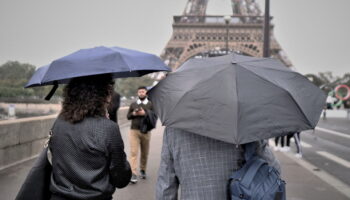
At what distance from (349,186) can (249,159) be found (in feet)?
17.3

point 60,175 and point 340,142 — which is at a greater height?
point 60,175

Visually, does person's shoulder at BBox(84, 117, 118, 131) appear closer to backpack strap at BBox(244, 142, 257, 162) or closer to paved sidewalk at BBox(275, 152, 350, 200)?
backpack strap at BBox(244, 142, 257, 162)

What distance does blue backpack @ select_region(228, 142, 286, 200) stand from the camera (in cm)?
210

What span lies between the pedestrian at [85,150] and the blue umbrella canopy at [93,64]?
0.14 meters

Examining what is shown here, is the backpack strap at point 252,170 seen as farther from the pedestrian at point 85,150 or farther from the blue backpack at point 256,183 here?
the pedestrian at point 85,150

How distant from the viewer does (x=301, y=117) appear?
2312 millimetres

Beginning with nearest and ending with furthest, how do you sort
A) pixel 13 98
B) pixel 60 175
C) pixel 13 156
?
pixel 60 175 → pixel 13 156 → pixel 13 98

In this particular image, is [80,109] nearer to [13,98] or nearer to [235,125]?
[235,125]

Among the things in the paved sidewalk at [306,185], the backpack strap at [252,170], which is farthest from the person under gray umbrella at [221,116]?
the paved sidewalk at [306,185]

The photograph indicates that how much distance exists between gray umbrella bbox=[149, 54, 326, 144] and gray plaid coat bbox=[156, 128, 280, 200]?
19 centimetres

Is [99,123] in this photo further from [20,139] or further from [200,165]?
[20,139]

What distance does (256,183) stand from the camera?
83.9 inches

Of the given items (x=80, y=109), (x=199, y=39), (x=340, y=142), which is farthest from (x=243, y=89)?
(x=199, y=39)

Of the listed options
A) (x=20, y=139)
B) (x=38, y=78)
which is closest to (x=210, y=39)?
(x=20, y=139)
